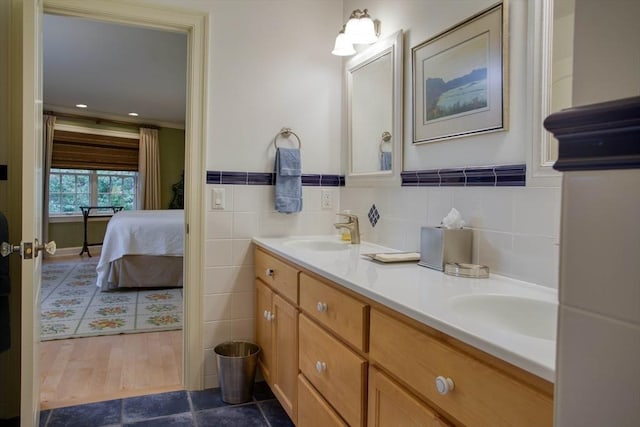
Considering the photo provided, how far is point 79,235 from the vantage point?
23.5ft

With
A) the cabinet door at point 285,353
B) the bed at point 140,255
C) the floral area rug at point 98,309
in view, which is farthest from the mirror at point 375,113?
the bed at point 140,255

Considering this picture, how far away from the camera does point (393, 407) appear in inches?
44.2

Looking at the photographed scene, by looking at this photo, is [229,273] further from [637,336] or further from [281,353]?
[637,336]

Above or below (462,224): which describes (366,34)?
above

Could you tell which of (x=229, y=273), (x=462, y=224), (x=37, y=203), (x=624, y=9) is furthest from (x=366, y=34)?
(x=624, y=9)

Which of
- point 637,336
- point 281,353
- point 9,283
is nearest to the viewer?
point 637,336

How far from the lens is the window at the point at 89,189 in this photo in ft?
22.9

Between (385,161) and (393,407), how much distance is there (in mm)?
1310

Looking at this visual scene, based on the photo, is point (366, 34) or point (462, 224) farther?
point (366, 34)

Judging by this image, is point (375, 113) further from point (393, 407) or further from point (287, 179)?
point (393, 407)

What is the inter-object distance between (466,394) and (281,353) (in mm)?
1293

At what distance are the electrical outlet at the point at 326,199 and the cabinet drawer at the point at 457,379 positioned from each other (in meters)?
1.45

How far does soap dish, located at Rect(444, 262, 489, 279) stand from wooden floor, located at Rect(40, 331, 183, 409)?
175 centimetres

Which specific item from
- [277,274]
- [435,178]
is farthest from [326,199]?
[435,178]
